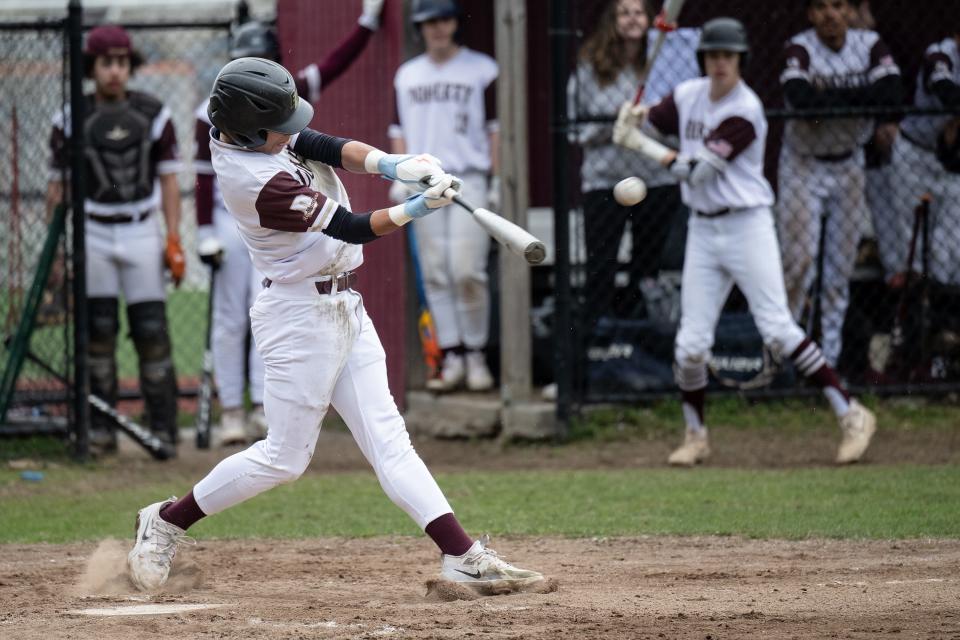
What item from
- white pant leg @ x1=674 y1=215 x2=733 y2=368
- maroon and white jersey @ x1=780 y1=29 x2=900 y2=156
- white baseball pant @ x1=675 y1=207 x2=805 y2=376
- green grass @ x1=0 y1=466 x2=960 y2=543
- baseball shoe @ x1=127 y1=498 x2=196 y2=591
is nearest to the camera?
baseball shoe @ x1=127 y1=498 x2=196 y2=591

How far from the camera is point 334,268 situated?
472 cm

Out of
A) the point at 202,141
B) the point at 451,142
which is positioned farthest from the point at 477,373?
the point at 202,141

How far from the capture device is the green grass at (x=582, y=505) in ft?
19.4

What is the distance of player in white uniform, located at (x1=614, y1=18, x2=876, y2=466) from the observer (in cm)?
714

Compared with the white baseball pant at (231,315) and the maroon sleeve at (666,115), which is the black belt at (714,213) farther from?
the white baseball pant at (231,315)

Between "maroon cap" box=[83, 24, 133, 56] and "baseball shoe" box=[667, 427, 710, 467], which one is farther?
"maroon cap" box=[83, 24, 133, 56]

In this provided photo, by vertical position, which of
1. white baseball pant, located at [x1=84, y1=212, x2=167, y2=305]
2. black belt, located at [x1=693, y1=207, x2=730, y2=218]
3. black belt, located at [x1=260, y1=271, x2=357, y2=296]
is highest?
black belt, located at [x1=260, y1=271, x2=357, y2=296]

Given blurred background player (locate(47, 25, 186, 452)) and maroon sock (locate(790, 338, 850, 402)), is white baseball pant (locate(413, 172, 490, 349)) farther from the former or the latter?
maroon sock (locate(790, 338, 850, 402))

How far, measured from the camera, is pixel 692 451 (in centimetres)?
746

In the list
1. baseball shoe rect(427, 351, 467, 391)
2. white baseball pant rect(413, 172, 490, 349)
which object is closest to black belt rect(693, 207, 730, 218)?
white baseball pant rect(413, 172, 490, 349)

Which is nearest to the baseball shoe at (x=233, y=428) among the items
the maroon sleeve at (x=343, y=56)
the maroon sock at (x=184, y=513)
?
the maroon sleeve at (x=343, y=56)

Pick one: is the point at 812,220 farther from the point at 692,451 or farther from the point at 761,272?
the point at 692,451

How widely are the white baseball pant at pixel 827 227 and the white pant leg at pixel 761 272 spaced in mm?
1213

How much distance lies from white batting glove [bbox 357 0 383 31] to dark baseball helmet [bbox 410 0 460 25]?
30cm
